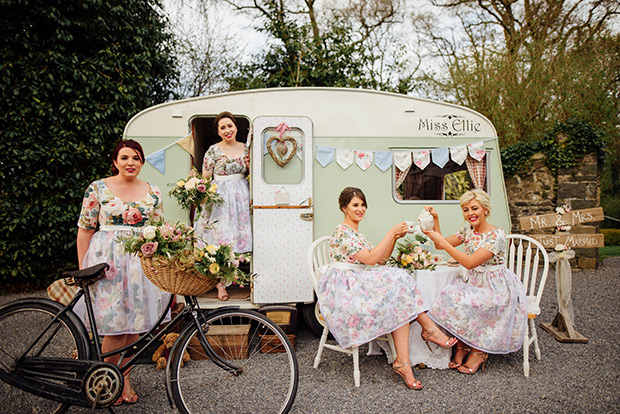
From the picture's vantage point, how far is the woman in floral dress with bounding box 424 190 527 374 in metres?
3.26

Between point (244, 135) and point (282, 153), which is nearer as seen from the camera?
point (282, 153)

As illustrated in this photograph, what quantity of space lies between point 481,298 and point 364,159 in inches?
71.7

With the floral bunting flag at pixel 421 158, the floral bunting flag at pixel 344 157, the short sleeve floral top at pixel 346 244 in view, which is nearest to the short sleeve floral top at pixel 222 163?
the floral bunting flag at pixel 344 157

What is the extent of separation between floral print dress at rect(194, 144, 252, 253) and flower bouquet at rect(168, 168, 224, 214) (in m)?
0.11

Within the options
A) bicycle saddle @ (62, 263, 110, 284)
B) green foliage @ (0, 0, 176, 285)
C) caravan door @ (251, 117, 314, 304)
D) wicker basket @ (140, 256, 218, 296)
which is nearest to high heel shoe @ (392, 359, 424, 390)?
caravan door @ (251, 117, 314, 304)

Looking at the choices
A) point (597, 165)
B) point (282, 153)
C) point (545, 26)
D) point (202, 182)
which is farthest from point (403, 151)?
point (545, 26)

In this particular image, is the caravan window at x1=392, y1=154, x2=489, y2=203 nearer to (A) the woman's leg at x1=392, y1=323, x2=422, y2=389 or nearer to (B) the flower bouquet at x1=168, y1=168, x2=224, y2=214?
(A) the woman's leg at x1=392, y1=323, x2=422, y2=389

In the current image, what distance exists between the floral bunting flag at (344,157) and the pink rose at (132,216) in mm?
2183

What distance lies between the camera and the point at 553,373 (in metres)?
3.35

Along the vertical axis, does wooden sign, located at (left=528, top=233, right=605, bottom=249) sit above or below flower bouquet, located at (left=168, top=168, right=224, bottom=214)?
below

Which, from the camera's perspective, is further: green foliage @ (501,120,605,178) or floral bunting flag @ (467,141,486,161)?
green foliage @ (501,120,605,178)

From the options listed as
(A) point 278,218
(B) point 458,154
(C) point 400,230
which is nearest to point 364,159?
(B) point 458,154

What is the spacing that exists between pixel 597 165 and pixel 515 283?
6.36 m

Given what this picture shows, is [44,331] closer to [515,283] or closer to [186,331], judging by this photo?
[186,331]
